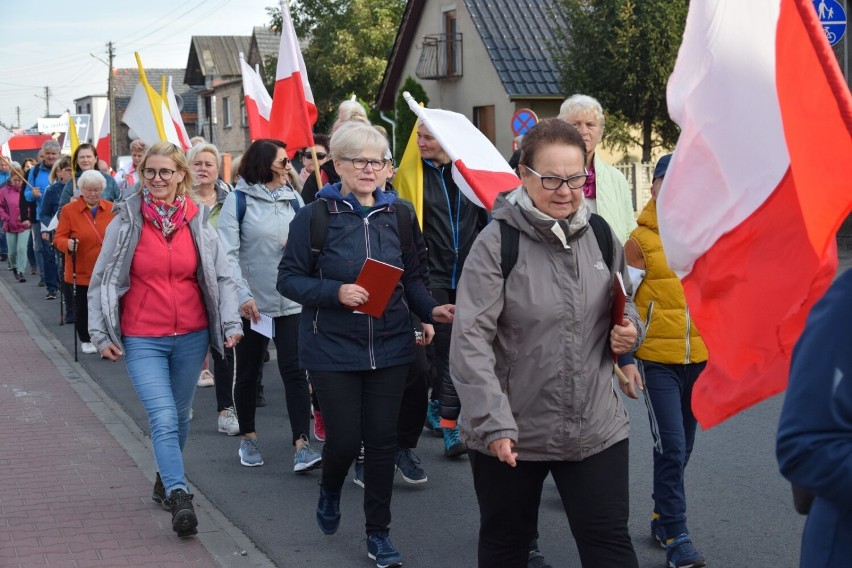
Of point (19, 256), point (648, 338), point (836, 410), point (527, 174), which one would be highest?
point (527, 174)

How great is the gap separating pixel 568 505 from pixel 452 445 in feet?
11.1

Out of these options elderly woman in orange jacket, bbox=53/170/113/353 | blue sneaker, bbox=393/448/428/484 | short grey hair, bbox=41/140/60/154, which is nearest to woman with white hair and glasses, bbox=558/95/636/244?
blue sneaker, bbox=393/448/428/484

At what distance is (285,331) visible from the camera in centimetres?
698

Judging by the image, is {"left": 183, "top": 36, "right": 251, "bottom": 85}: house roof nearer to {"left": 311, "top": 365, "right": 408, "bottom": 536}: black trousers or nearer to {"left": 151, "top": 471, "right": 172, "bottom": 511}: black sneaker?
{"left": 151, "top": 471, "right": 172, "bottom": 511}: black sneaker

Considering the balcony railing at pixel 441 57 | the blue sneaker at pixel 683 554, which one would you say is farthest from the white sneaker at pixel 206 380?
the balcony railing at pixel 441 57

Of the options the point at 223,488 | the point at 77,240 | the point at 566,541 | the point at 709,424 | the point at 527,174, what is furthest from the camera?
the point at 77,240

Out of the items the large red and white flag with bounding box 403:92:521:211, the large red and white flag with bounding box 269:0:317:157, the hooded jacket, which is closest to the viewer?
the hooded jacket

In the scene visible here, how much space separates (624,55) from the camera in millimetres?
26938

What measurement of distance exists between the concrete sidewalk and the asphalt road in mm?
230

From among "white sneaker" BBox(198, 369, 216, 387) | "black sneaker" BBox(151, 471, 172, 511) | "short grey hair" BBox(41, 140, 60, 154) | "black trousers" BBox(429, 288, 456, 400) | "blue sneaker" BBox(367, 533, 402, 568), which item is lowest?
"white sneaker" BBox(198, 369, 216, 387)

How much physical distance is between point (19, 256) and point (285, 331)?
47.9 ft

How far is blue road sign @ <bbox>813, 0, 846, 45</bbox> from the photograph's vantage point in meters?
9.36

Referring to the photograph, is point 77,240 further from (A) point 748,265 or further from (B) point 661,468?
(A) point 748,265

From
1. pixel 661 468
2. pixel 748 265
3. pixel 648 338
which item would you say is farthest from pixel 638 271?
pixel 748 265
